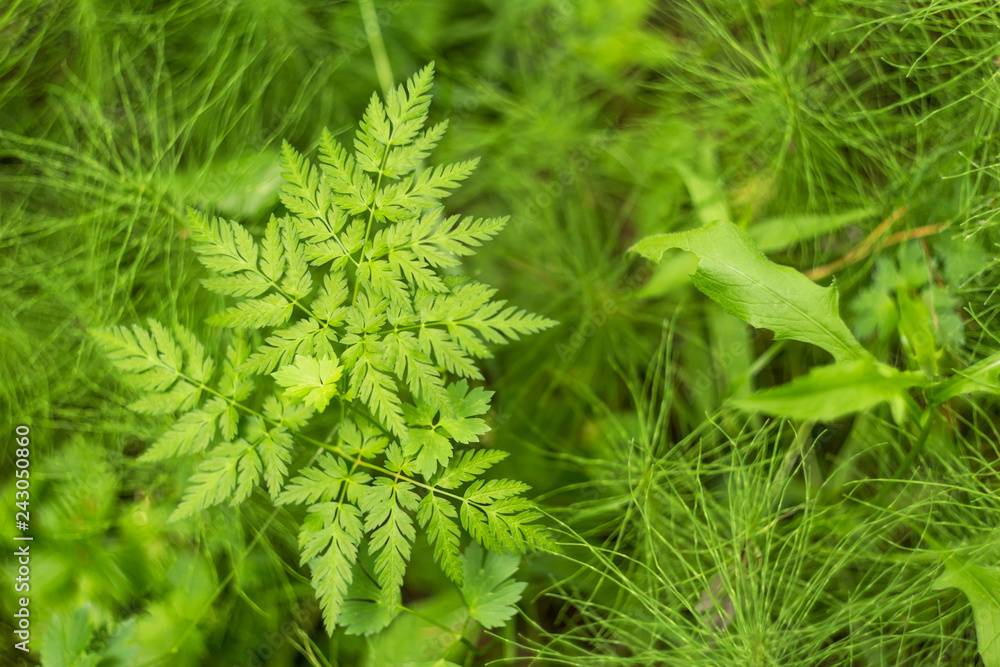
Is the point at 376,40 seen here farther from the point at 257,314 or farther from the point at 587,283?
the point at 257,314

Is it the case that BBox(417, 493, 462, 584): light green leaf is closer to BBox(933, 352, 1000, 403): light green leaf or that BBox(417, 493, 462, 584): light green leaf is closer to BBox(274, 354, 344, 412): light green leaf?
BBox(274, 354, 344, 412): light green leaf

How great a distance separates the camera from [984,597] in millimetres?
1194

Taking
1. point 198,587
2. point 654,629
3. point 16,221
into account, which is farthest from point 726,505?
point 16,221

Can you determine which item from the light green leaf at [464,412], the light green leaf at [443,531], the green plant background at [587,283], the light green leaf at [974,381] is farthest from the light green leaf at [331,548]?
Result: the light green leaf at [974,381]

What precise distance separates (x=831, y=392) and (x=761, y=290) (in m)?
0.24

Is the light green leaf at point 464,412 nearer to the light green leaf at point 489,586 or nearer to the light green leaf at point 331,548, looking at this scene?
the light green leaf at point 331,548

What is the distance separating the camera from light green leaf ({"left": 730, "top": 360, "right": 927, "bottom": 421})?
3.45ft

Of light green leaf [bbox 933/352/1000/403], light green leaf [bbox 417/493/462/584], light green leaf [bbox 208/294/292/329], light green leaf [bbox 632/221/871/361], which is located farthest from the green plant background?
light green leaf [bbox 208/294/292/329]

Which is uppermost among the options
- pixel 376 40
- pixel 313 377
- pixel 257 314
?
pixel 376 40

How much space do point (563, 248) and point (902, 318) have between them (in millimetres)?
979

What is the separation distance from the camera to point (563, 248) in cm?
205

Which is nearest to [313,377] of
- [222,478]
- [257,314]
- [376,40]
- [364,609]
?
[257,314]

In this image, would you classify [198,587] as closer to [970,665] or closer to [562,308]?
[562,308]

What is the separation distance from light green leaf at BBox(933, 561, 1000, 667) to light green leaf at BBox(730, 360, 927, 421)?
392 mm
